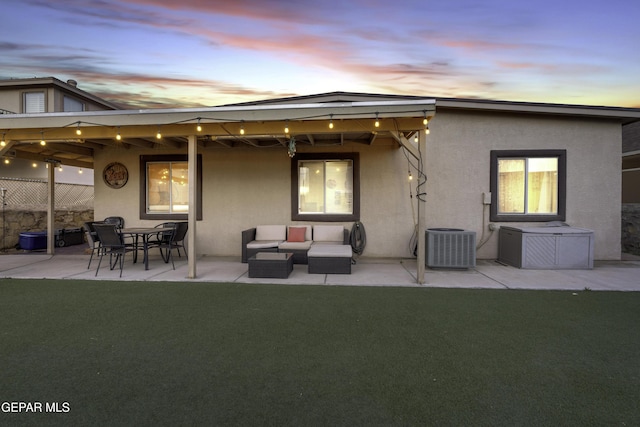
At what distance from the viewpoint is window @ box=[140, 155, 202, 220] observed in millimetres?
8023

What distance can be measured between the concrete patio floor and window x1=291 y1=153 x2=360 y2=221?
1.42 metres

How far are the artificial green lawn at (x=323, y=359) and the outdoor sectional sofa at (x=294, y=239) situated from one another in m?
2.14

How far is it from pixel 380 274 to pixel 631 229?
7.91 meters

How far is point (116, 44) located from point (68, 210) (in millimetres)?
5632

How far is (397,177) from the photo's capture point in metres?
7.39

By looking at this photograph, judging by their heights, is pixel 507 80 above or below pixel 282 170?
above

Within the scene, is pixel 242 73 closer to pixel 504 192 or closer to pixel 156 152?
pixel 156 152

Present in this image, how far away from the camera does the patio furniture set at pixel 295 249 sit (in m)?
5.41

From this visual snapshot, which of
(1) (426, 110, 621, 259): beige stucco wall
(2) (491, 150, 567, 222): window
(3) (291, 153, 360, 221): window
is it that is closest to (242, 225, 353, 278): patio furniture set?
(3) (291, 153, 360, 221): window

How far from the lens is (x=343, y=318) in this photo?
3525 millimetres

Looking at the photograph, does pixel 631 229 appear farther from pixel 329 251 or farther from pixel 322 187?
pixel 329 251

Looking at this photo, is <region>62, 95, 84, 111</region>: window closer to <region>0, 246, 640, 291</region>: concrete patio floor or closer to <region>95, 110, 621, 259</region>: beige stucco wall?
<region>95, 110, 621, 259</region>: beige stucco wall

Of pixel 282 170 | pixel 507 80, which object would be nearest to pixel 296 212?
pixel 282 170

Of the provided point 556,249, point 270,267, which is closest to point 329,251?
point 270,267
